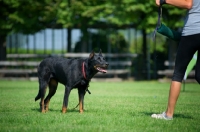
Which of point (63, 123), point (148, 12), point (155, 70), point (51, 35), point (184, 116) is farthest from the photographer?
point (51, 35)

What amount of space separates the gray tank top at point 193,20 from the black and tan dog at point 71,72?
235 cm

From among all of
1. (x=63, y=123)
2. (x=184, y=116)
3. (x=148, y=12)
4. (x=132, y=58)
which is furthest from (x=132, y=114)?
(x=132, y=58)

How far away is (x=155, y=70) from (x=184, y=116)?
2063 cm

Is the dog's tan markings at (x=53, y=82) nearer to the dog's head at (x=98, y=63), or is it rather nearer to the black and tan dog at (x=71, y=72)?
the black and tan dog at (x=71, y=72)

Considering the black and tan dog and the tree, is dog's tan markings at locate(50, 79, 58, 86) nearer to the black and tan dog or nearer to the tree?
the black and tan dog

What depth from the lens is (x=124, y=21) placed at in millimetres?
26828

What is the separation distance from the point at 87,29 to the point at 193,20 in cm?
2230

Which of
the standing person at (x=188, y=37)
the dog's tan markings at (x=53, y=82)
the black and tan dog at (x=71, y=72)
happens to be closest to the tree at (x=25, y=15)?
the dog's tan markings at (x=53, y=82)

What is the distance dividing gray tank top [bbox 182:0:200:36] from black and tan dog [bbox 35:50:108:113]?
2352 millimetres

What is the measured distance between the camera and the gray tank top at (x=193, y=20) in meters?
7.51

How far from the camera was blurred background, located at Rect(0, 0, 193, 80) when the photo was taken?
26.8m

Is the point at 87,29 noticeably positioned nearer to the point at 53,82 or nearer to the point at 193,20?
the point at 53,82

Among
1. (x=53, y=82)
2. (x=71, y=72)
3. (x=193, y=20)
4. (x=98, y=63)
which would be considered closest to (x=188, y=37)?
(x=193, y=20)

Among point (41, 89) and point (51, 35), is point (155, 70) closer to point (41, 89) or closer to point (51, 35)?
point (51, 35)
